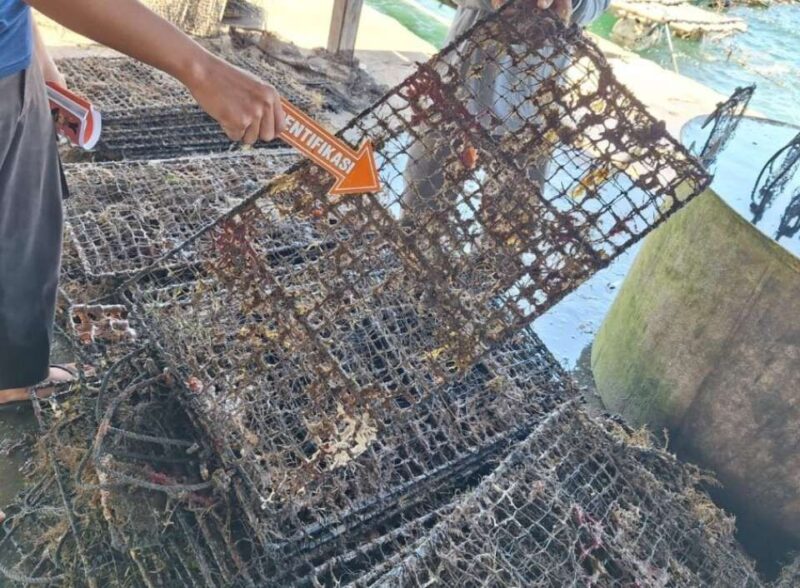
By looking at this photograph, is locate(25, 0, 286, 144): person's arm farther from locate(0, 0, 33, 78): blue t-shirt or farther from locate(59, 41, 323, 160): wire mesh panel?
locate(59, 41, 323, 160): wire mesh panel

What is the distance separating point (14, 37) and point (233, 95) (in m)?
0.59

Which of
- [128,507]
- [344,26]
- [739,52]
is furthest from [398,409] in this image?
[739,52]

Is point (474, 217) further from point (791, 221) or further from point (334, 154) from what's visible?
point (791, 221)

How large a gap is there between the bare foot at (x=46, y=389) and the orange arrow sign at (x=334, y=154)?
1.18 meters

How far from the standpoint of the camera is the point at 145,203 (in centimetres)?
239

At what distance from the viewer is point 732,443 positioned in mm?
1970

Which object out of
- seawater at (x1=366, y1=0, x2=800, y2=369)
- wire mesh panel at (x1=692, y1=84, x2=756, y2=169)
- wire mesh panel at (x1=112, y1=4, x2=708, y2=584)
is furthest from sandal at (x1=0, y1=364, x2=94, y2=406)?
wire mesh panel at (x1=692, y1=84, x2=756, y2=169)

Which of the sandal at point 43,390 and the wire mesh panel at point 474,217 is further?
the sandal at point 43,390

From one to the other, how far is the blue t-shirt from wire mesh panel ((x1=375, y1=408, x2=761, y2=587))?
136cm

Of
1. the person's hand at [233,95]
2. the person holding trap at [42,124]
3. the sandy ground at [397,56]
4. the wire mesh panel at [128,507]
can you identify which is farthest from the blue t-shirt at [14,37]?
the sandy ground at [397,56]

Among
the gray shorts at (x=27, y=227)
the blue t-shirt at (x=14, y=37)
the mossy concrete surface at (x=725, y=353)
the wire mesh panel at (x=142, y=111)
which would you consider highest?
the mossy concrete surface at (x=725, y=353)

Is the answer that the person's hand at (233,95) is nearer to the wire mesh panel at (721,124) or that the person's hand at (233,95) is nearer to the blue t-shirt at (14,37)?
the blue t-shirt at (14,37)

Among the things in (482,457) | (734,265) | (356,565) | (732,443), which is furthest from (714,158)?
(356,565)

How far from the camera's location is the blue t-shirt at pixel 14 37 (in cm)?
134
